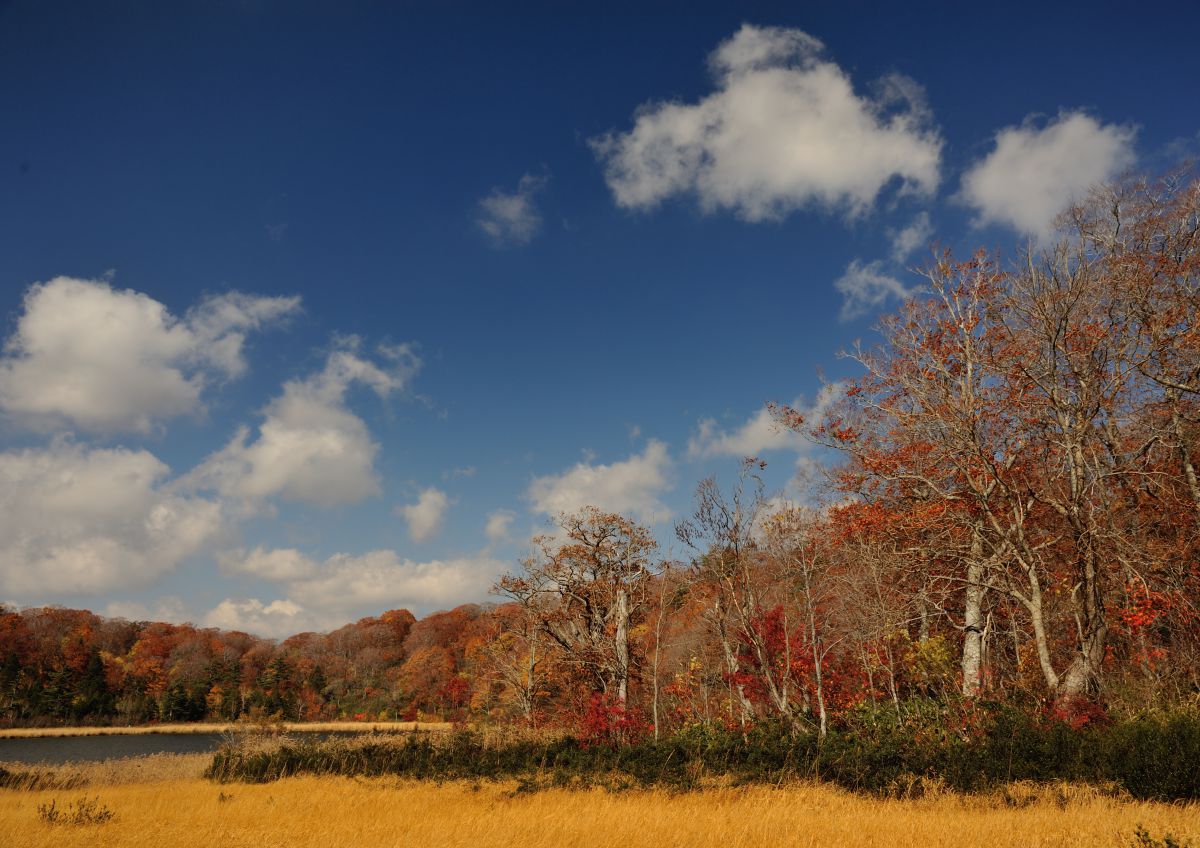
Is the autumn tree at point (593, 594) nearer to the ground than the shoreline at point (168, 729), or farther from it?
farther from it

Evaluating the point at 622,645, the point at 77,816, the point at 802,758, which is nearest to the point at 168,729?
the point at 622,645

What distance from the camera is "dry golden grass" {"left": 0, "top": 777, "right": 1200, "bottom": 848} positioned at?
8.39m

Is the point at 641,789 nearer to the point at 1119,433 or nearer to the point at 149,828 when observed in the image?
the point at 149,828

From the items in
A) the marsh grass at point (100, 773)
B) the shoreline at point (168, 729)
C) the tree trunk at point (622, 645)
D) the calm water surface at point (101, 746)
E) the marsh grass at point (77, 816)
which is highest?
the tree trunk at point (622, 645)

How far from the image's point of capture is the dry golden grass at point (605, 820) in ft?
27.5

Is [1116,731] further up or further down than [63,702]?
further up

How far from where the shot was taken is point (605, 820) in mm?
10367

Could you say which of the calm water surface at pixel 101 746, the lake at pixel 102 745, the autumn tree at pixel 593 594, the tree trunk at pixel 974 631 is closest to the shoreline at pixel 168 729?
the lake at pixel 102 745

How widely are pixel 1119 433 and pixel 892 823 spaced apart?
14835 mm

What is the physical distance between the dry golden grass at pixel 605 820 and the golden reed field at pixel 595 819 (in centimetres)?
3

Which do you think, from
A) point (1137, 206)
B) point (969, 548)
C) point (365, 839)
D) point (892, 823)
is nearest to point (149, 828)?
point (365, 839)

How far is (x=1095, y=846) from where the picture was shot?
7.02 meters

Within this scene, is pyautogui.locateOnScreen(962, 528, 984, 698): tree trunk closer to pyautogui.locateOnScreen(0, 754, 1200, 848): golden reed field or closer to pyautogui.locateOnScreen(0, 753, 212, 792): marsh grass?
pyautogui.locateOnScreen(0, 754, 1200, 848): golden reed field

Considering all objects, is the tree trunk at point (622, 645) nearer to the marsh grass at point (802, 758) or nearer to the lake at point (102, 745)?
the marsh grass at point (802, 758)
